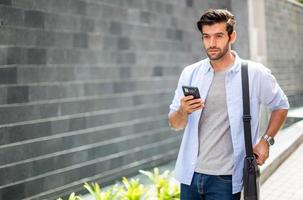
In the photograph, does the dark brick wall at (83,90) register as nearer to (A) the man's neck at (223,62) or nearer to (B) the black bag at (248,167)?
(A) the man's neck at (223,62)

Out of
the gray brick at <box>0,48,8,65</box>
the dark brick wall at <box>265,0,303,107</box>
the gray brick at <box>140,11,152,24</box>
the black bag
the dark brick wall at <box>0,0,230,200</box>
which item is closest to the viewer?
the black bag

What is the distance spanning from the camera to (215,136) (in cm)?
243

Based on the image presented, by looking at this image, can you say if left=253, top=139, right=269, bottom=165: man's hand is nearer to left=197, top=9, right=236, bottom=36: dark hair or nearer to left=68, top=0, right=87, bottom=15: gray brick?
left=197, top=9, right=236, bottom=36: dark hair

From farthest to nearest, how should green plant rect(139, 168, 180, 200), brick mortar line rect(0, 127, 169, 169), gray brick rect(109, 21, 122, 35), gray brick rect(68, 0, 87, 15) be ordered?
gray brick rect(109, 21, 122, 35)
gray brick rect(68, 0, 87, 15)
brick mortar line rect(0, 127, 169, 169)
green plant rect(139, 168, 180, 200)

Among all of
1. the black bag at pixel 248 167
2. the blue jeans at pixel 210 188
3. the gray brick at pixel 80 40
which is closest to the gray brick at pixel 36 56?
the gray brick at pixel 80 40

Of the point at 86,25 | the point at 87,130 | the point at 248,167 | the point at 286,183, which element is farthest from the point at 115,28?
the point at 248,167

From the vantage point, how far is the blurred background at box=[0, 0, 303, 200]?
4.37 metres

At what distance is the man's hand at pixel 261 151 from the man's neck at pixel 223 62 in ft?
1.61

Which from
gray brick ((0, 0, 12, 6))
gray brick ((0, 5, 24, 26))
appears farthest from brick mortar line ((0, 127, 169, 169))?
gray brick ((0, 0, 12, 6))

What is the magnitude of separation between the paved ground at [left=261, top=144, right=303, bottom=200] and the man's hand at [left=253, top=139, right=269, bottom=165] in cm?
294

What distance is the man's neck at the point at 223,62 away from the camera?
2502 millimetres

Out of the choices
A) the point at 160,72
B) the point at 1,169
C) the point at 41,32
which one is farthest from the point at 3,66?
the point at 160,72

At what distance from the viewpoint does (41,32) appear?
4652 millimetres

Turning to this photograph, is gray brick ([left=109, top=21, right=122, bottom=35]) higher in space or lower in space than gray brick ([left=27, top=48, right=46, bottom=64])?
higher
